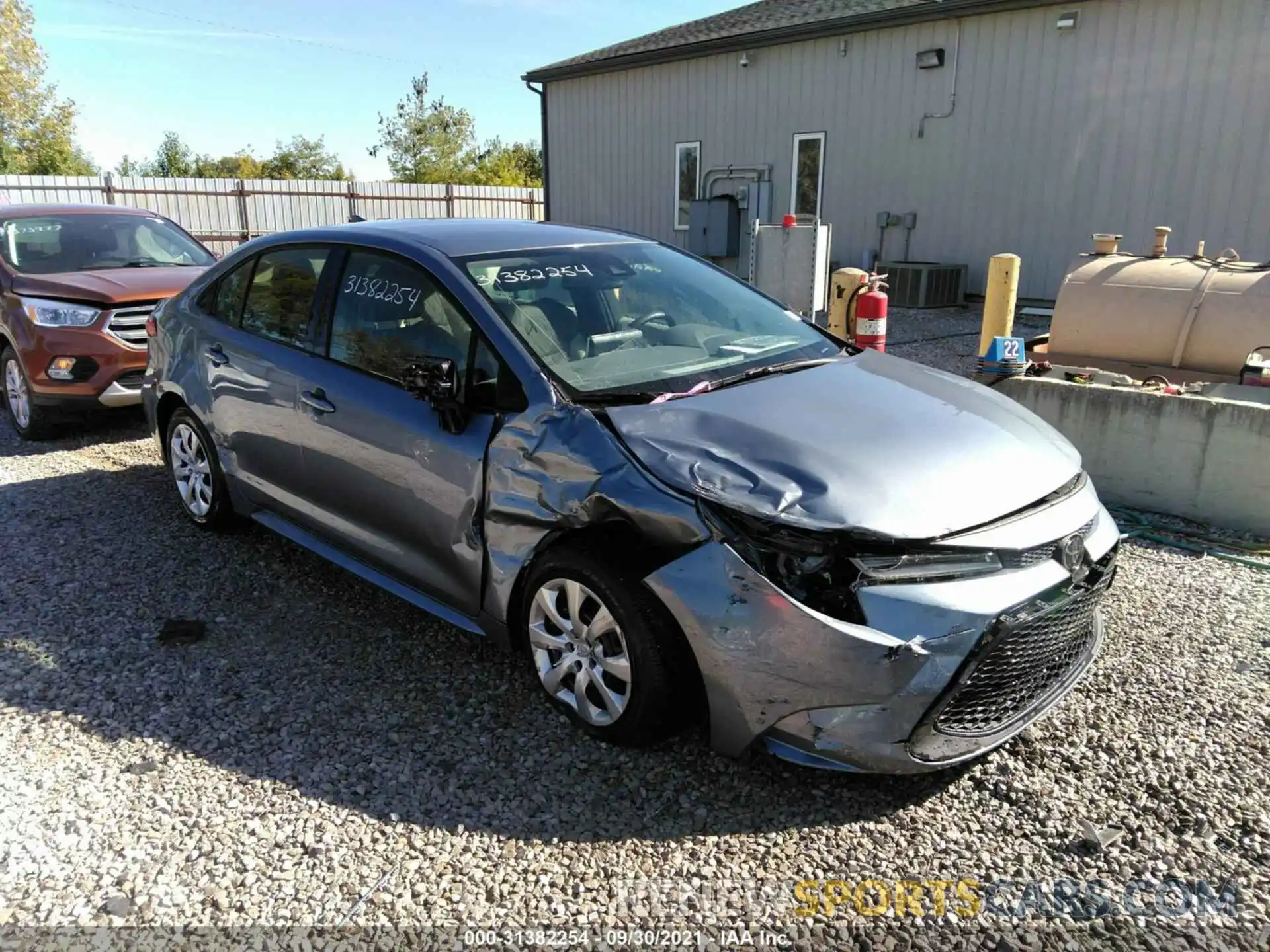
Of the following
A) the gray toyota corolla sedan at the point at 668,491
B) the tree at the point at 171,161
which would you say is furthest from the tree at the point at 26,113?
the gray toyota corolla sedan at the point at 668,491

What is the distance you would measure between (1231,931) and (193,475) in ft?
15.6

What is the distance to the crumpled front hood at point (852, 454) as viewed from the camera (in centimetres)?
255

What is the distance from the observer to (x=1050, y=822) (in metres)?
2.62

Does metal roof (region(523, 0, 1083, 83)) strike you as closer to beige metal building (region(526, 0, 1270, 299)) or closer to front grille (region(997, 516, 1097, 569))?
beige metal building (region(526, 0, 1270, 299))

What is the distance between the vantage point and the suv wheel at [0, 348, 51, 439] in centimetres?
654

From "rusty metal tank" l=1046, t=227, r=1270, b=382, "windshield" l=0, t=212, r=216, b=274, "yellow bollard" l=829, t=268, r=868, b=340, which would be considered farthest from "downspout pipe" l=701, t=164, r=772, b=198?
"windshield" l=0, t=212, r=216, b=274

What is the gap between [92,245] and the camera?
740 centimetres

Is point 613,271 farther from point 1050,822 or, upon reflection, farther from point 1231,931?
point 1231,931

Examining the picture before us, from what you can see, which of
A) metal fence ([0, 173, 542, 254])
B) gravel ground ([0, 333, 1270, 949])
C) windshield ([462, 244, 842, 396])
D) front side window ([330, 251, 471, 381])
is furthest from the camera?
metal fence ([0, 173, 542, 254])

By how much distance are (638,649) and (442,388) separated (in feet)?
3.77

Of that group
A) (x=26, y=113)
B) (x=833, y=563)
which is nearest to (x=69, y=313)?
(x=833, y=563)

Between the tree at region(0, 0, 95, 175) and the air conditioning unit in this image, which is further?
the tree at region(0, 0, 95, 175)

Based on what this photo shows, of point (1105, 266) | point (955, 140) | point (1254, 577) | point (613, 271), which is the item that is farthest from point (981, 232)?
point (613, 271)

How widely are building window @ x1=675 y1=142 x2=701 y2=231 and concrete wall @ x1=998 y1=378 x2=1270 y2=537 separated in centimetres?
1163
